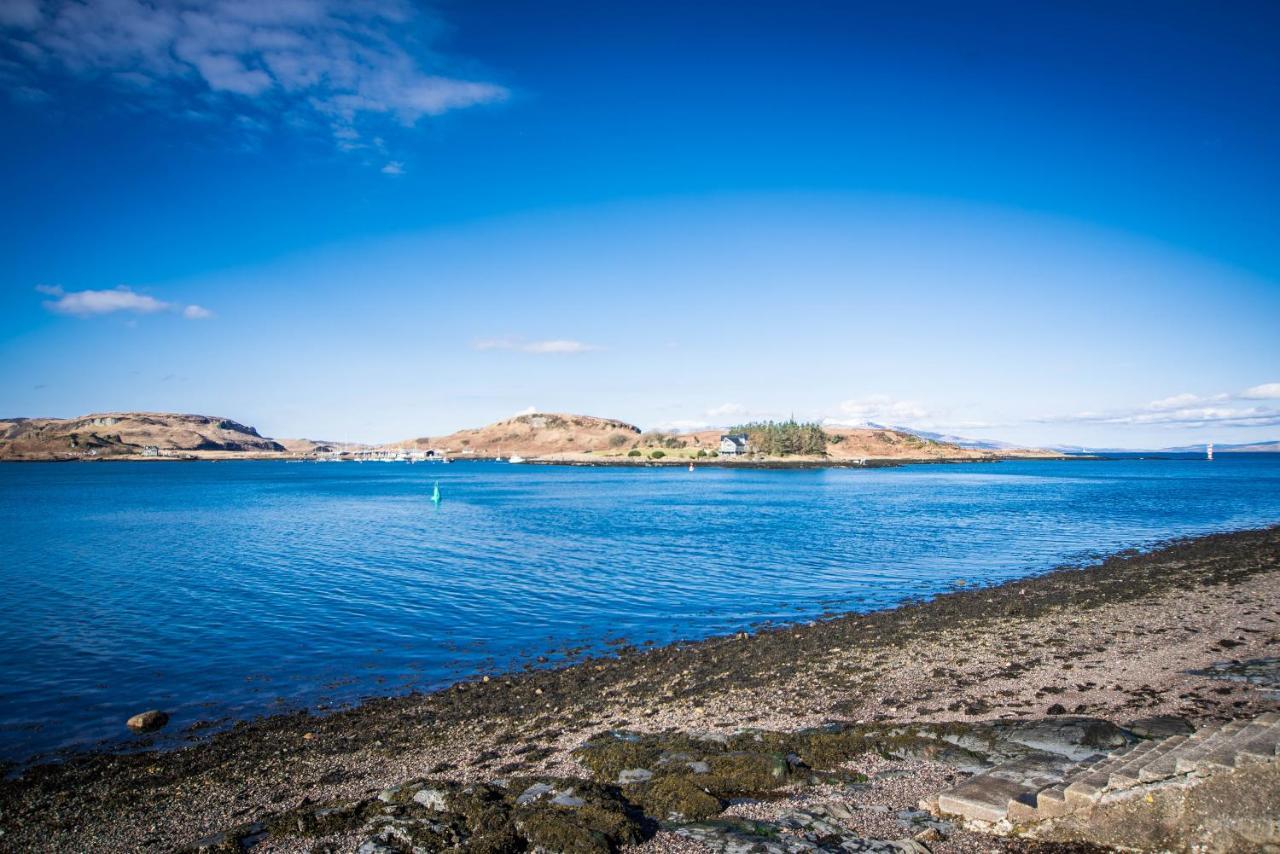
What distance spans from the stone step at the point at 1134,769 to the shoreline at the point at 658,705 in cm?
458

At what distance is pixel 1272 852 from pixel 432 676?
17.1 meters

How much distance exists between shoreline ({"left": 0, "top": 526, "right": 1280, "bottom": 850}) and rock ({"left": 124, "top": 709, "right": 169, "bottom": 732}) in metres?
1.43

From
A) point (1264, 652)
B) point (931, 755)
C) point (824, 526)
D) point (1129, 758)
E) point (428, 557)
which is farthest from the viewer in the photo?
point (824, 526)

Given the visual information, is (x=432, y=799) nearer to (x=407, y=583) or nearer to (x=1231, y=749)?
(x=1231, y=749)

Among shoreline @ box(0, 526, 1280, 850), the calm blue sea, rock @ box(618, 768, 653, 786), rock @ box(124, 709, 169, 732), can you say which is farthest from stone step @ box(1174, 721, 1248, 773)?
rock @ box(124, 709, 169, 732)

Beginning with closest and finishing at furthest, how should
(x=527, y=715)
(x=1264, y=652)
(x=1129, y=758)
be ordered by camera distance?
(x=1129, y=758), (x=527, y=715), (x=1264, y=652)

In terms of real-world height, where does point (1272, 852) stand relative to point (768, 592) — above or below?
above

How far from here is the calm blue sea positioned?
18.8 m

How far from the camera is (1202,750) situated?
8.38 m

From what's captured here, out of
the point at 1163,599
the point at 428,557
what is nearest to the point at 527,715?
the point at 1163,599

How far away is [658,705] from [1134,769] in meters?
9.05

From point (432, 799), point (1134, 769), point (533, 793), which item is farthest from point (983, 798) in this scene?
point (432, 799)

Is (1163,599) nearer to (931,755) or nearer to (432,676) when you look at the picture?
(931,755)

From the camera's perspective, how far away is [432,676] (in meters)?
19.1
